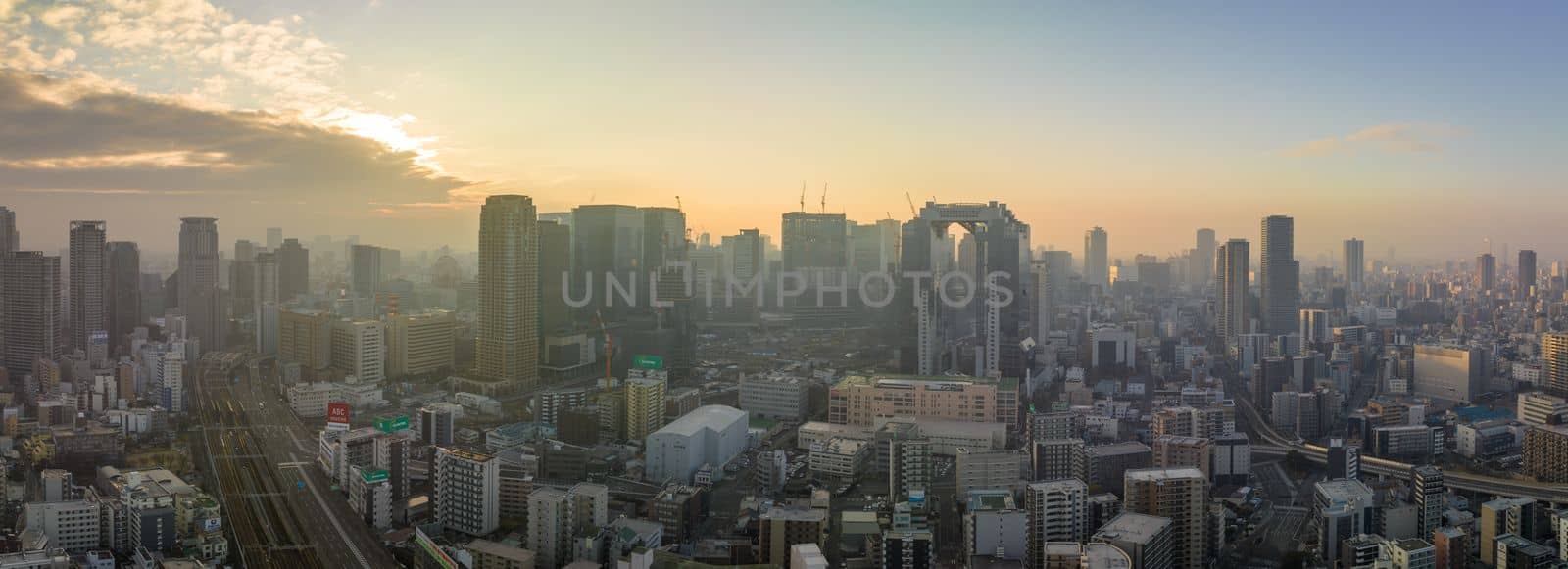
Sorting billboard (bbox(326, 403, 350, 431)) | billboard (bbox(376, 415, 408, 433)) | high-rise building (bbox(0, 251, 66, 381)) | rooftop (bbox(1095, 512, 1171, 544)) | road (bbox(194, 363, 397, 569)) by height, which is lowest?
road (bbox(194, 363, 397, 569))

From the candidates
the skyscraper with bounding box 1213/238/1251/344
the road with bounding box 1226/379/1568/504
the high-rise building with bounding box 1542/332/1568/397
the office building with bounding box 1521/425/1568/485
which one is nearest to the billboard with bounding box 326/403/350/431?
the road with bounding box 1226/379/1568/504

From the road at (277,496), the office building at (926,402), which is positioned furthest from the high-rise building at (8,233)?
the office building at (926,402)

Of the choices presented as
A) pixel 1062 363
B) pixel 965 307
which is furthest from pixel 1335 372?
pixel 965 307

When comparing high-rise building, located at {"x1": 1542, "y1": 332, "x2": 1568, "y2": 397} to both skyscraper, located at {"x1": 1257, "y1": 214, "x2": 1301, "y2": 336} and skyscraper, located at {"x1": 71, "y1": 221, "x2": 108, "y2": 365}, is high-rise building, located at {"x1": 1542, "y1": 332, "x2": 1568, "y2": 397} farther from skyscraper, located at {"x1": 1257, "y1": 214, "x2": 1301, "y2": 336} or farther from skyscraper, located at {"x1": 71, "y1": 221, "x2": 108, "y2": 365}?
skyscraper, located at {"x1": 71, "y1": 221, "x2": 108, "y2": 365}

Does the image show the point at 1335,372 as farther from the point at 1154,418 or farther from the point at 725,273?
the point at 725,273

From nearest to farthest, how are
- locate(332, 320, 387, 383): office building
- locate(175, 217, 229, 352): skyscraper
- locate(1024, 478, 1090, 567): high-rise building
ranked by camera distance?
locate(1024, 478, 1090, 567): high-rise building, locate(332, 320, 387, 383): office building, locate(175, 217, 229, 352): skyscraper

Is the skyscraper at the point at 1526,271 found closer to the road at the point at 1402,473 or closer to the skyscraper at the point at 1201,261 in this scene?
the skyscraper at the point at 1201,261

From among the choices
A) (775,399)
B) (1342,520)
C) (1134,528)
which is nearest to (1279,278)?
(775,399)
